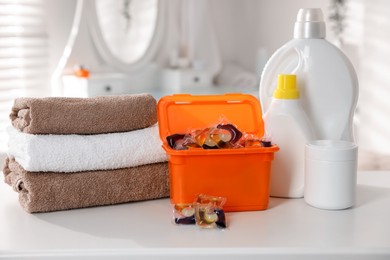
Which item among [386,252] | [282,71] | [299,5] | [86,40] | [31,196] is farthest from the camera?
[299,5]

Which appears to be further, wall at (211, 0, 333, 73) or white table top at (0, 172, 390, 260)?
wall at (211, 0, 333, 73)

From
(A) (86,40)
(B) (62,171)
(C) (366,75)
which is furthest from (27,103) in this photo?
(C) (366,75)

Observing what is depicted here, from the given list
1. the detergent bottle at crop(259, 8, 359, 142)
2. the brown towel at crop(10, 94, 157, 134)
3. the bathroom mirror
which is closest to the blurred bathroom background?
the bathroom mirror

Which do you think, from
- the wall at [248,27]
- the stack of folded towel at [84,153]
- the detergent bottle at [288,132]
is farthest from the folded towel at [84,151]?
the wall at [248,27]

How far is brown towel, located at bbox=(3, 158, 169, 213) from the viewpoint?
0.78 m

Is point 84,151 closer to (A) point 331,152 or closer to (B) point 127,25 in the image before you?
(A) point 331,152

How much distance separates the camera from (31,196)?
77 cm

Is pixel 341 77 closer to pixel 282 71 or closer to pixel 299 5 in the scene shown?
pixel 282 71

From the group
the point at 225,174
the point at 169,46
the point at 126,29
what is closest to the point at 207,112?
the point at 225,174

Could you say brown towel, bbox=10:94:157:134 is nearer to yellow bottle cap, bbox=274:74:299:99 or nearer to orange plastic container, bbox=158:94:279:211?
orange plastic container, bbox=158:94:279:211

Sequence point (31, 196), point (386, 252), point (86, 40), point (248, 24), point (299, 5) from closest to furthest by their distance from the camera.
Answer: point (386, 252)
point (31, 196)
point (86, 40)
point (299, 5)
point (248, 24)

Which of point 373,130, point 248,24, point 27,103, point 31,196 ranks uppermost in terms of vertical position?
point 248,24

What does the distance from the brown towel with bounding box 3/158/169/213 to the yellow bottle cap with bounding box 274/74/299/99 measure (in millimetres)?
208

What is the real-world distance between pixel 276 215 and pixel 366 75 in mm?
2089
